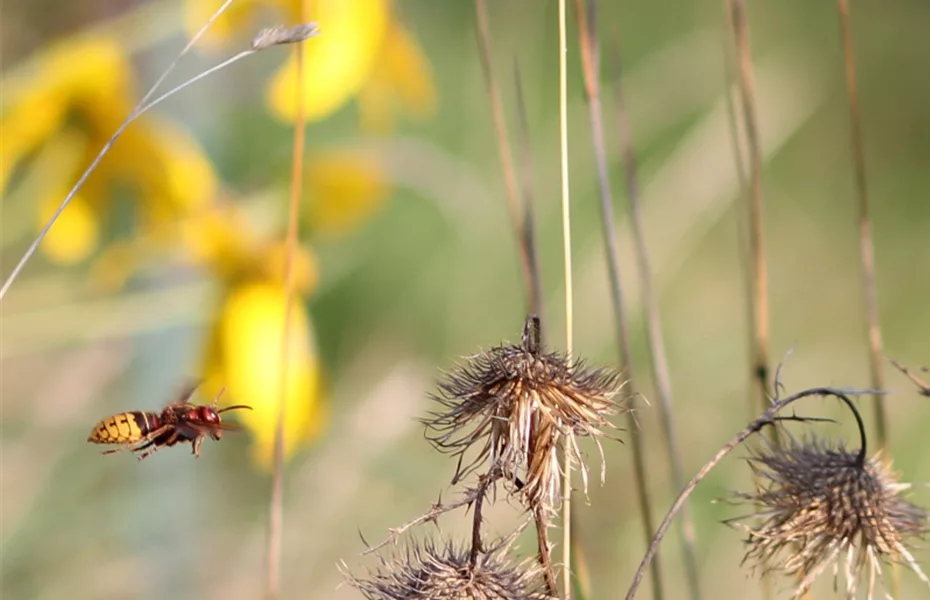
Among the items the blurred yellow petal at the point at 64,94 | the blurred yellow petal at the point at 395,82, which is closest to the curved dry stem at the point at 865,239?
the blurred yellow petal at the point at 395,82

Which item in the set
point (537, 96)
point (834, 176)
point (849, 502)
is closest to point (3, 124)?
point (849, 502)

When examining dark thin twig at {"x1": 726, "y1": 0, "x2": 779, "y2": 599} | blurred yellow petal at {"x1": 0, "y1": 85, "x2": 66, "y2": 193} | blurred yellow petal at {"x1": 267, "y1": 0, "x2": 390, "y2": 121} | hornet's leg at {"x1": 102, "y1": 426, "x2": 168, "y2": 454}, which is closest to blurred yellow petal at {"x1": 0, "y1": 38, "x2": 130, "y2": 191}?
blurred yellow petal at {"x1": 0, "y1": 85, "x2": 66, "y2": 193}

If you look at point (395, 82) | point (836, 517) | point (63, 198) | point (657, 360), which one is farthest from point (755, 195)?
point (63, 198)

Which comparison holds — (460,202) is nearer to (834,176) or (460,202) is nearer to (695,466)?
(695,466)

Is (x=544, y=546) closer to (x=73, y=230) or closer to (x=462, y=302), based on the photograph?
(x=73, y=230)

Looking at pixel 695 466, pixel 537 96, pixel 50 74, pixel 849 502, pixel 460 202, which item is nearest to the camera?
pixel 849 502

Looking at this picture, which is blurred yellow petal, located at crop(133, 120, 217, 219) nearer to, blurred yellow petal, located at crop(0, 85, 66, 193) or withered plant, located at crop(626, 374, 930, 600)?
blurred yellow petal, located at crop(0, 85, 66, 193)
